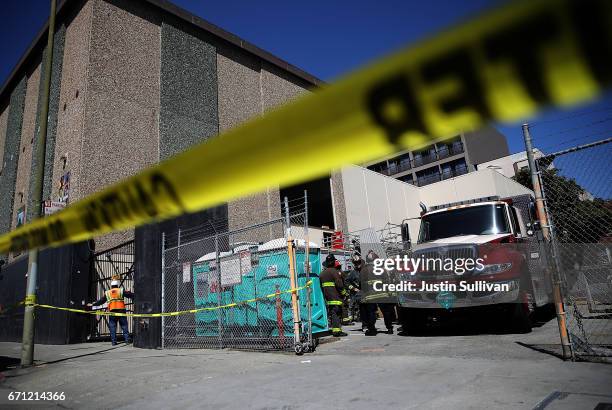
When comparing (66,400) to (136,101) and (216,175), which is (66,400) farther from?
(136,101)

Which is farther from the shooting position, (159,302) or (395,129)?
(159,302)

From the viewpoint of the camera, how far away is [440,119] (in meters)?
0.99

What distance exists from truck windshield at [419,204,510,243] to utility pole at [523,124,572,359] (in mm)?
2649

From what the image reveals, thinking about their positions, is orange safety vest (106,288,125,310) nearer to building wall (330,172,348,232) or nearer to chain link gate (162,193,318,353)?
chain link gate (162,193,318,353)

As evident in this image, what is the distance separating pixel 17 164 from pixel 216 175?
28912 millimetres

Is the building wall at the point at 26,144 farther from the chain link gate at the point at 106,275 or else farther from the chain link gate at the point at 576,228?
the chain link gate at the point at 576,228

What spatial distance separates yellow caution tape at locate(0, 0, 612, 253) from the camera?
32.3 inches

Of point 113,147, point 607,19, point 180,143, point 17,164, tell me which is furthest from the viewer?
point 17,164

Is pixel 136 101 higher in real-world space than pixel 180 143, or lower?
higher

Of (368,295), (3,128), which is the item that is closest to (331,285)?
(368,295)

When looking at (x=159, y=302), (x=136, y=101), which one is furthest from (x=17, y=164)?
(x=159, y=302)

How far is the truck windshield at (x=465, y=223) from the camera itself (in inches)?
313

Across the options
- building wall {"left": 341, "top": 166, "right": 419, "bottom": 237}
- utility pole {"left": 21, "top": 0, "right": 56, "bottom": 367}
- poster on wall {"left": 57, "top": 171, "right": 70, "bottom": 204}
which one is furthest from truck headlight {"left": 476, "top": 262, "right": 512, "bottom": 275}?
building wall {"left": 341, "top": 166, "right": 419, "bottom": 237}

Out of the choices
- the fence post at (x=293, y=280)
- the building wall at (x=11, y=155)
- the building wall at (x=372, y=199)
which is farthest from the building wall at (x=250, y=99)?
the building wall at (x=11, y=155)
